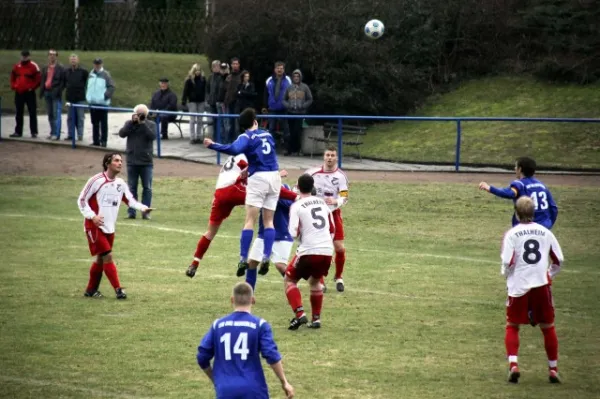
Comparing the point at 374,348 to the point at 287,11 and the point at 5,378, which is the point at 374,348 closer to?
the point at 5,378

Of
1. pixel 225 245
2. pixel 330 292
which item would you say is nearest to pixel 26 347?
pixel 330 292

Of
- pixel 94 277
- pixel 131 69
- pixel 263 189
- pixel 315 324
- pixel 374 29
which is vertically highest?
pixel 374 29

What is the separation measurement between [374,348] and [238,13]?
20622 mm

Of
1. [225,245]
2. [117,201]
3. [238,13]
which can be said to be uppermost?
[238,13]

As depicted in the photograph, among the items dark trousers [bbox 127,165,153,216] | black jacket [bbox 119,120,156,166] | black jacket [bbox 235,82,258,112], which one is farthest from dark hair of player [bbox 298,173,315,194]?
black jacket [bbox 235,82,258,112]

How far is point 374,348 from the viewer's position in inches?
476

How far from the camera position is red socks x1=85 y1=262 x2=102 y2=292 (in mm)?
14281

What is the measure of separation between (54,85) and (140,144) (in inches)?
394

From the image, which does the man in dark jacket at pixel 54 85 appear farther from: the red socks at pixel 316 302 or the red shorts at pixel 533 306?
the red shorts at pixel 533 306

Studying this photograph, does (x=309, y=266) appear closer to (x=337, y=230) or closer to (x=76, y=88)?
(x=337, y=230)

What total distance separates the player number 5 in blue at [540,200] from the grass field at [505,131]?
13856 millimetres

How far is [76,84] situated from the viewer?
30562 millimetres

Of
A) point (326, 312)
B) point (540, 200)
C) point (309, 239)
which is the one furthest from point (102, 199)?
point (540, 200)

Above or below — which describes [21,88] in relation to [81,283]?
above
